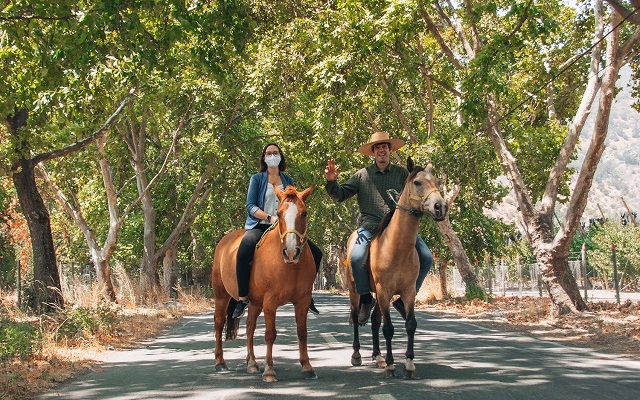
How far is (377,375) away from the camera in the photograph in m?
8.68

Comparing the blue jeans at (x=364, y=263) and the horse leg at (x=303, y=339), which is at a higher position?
the blue jeans at (x=364, y=263)

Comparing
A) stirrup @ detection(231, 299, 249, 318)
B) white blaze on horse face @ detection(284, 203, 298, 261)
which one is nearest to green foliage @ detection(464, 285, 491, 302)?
stirrup @ detection(231, 299, 249, 318)

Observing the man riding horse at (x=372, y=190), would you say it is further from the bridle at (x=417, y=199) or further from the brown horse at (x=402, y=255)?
the bridle at (x=417, y=199)

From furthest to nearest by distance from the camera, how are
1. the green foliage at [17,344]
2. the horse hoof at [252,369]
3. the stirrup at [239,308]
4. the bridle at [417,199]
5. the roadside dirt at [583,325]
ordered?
the roadside dirt at [583,325] < the green foliage at [17,344] < the stirrup at [239,308] < the horse hoof at [252,369] < the bridle at [417,199]

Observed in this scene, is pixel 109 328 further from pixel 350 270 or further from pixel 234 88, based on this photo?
pixel 234 88

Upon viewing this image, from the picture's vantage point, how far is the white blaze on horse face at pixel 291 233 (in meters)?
8.23

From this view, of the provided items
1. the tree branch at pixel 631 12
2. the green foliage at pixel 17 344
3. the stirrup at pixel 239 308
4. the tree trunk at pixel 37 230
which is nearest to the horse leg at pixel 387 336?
the stirrup at pixel 239 308

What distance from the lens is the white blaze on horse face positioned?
8234 mm

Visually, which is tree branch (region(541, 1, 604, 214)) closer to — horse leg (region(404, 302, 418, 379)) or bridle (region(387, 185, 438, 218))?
bridle (region(387, 185, 438, 218))

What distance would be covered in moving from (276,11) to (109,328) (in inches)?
387

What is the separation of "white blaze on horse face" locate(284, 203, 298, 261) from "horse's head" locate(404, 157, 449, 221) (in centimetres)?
133

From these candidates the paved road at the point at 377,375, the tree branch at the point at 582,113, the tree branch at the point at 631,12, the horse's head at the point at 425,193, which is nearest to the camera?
the paved road at the point at 377,375

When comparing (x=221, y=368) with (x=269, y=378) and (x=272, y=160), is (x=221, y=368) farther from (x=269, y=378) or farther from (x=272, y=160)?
(x=272, y=160)

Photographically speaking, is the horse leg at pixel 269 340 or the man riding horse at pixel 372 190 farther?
the man riding horse at pixel 372 190
